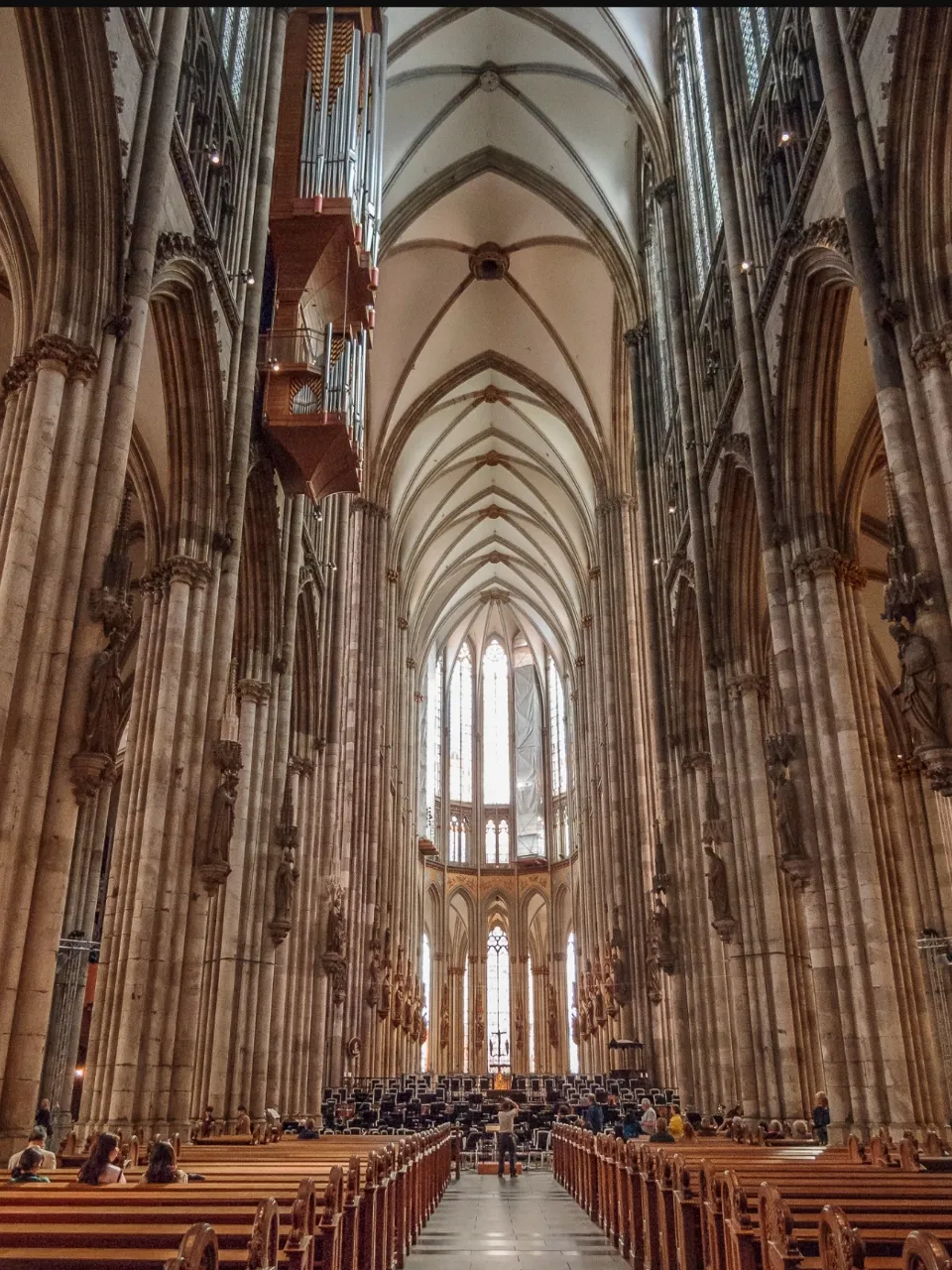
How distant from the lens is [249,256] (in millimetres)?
16031

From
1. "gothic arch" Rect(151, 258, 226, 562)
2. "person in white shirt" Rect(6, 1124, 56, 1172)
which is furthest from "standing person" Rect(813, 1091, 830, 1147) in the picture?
"gothic arch" Rect(151, 258, 226, 562)

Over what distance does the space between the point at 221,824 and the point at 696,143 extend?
15963 millimetres

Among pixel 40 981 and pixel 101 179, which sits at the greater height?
pixel 101 179

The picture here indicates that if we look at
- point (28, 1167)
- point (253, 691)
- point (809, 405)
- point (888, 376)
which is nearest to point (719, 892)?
point (809, 405)

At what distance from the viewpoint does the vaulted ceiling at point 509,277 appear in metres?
25.4

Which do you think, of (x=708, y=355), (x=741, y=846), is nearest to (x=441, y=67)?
(x=708, y=355)

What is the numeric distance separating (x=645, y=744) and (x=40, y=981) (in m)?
24.1

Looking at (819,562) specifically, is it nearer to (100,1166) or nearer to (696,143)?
(100,1166)

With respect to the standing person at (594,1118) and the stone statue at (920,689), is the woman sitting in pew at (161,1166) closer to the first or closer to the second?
the stone statue at (920,689)

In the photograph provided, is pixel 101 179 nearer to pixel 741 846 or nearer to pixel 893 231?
pixel 893 231

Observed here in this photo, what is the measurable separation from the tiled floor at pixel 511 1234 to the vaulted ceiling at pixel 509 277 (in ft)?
66.4

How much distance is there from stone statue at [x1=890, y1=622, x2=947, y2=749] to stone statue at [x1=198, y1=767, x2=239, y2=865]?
7.93 meters

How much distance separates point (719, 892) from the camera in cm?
1720

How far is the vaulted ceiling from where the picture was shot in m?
25.4
